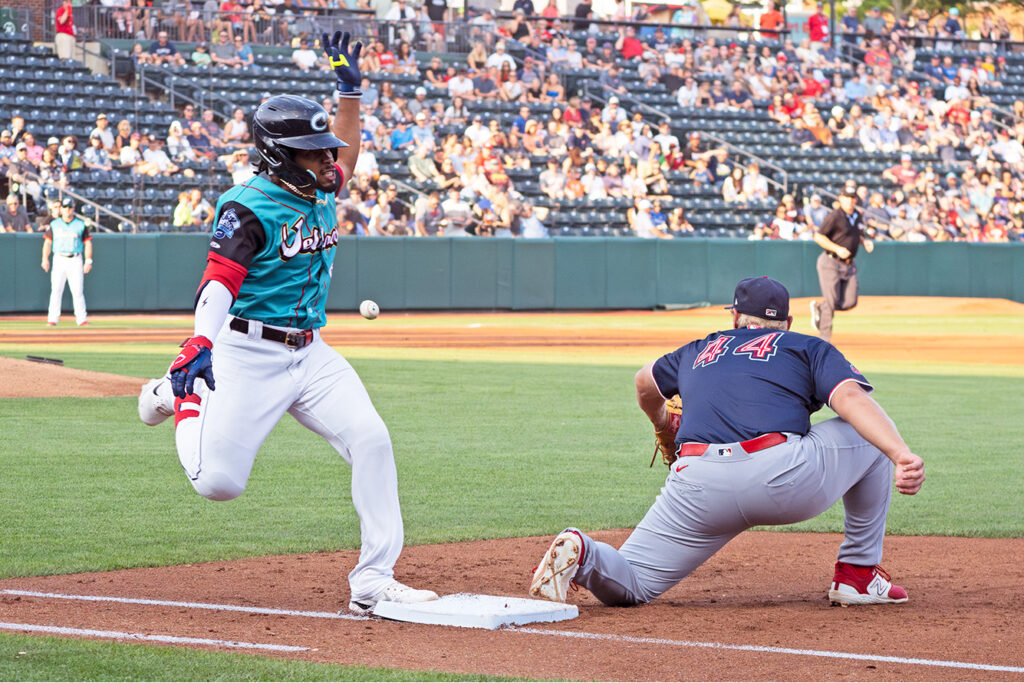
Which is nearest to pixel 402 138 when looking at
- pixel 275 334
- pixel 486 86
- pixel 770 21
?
pixel 486 86

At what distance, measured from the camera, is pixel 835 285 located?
1706 centimetres

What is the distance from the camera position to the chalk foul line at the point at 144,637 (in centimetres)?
421

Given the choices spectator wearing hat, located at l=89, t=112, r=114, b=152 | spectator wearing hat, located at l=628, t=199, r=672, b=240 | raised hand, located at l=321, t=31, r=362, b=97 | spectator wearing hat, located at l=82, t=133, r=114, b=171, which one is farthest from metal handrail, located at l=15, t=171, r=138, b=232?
raised hand, located at l=321, t=31, r=362, b=97

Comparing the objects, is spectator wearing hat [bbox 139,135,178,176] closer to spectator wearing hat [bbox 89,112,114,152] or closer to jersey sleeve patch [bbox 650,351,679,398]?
spectator wearing hat [bbox 89,112,114,152]

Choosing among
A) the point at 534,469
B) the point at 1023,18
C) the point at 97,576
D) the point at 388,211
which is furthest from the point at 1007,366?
the point at 1023,18

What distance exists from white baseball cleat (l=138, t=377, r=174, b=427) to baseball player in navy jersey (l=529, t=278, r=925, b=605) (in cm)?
148

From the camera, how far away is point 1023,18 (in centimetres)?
6309

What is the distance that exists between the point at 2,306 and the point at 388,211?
6.95 m

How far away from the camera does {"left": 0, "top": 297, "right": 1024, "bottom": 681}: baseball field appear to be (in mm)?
4117

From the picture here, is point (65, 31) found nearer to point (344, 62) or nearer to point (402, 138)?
point (402, 138)

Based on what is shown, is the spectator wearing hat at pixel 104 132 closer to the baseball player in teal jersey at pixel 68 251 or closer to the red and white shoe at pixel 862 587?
the baseball player in teal jersey at pixel 68 251

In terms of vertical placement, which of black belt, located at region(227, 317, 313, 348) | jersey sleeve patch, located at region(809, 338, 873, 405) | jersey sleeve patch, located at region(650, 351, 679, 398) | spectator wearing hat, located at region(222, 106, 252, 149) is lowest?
jersey sleeve patch, located at region(650, 351, 679, 398)

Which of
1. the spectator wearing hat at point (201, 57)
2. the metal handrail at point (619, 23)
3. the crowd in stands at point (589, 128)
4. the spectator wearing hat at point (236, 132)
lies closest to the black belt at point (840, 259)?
the crowd in stands at point (589, 128)

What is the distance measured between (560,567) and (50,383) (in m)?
8.56
